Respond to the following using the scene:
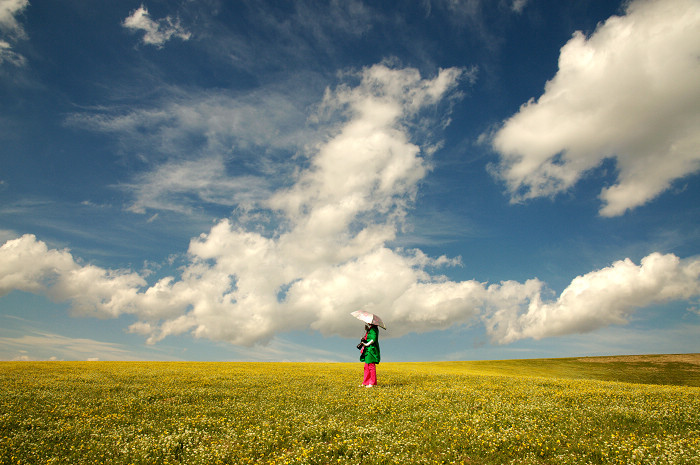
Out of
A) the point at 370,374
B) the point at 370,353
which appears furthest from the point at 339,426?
the point at 370,374

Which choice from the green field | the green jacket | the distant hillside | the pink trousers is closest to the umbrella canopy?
the green jacket

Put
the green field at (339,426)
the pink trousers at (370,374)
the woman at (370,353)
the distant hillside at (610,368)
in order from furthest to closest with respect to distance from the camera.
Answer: the distant hillside at (610,368)
the woman at (370,353)
the pink trousers at (370,374)
the green field at (339,426)

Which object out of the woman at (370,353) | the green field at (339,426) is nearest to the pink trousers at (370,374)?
the woman at (370,353)

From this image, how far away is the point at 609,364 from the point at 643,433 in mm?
53965

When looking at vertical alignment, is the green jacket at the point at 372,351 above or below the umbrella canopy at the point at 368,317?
below

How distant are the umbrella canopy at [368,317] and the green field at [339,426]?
4279 millimetres

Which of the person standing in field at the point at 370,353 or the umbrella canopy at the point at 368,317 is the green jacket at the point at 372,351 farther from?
the umbrella canopy at the point at 368,317

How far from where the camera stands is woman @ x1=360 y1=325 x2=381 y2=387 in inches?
969

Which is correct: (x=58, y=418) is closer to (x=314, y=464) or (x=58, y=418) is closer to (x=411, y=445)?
(x=314, y=464)

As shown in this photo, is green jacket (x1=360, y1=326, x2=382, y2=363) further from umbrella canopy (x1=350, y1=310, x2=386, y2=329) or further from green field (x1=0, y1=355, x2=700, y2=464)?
green field (x1=0, y1=355, x2=700, y2=464)

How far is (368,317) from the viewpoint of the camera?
81.9 feet

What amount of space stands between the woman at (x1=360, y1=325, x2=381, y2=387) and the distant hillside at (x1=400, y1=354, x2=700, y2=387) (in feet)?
95.5

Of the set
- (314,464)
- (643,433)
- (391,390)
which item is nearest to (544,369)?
(391,390)

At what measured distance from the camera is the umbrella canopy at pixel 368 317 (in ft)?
80.6
